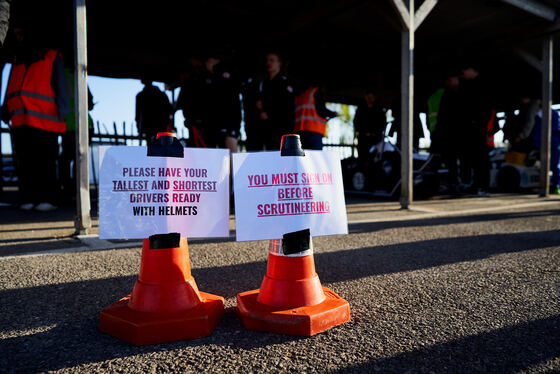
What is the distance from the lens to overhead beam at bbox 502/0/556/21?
621 cm

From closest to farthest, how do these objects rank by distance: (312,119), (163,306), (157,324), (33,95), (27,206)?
(157,324)
(163,306)
(33,95)
(27,206)
(312,119)

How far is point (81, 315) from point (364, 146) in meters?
7.48

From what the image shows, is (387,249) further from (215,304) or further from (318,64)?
(318,64)

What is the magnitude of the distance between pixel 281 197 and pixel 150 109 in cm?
515

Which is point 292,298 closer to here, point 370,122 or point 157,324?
point 157,324

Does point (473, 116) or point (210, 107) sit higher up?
point (473, 116)

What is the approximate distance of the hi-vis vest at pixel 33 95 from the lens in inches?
164

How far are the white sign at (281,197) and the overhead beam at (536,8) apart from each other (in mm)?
6524

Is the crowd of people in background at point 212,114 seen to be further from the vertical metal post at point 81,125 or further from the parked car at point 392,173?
the vertical metal post at point 81,125

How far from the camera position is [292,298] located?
4.96 feet

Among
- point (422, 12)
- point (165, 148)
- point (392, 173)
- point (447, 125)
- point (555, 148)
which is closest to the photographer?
point (165, 148)

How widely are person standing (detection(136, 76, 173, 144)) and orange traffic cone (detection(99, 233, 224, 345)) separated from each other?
4959mm

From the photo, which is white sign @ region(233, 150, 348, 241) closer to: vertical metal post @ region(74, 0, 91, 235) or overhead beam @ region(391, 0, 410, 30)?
vertical metal post @ region(74, 0, 91, 235)

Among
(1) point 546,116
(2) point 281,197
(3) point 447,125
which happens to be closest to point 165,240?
(2) point 281,197
